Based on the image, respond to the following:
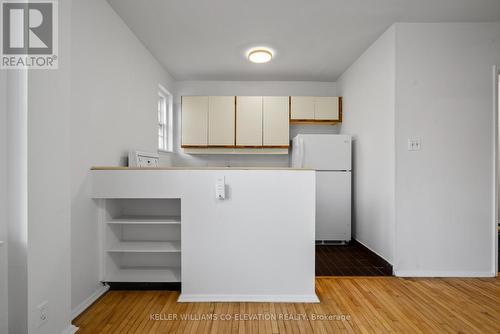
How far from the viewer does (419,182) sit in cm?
258

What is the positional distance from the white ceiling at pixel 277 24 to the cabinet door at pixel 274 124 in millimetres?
685

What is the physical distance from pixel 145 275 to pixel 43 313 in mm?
869

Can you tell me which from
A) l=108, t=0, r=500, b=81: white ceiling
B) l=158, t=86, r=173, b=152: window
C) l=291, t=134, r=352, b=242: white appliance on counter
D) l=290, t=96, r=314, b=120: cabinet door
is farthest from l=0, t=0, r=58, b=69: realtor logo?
l=290, t=96, r=314, b=120: cabinet door

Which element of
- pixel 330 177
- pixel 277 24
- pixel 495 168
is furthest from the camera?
pixel 330 177

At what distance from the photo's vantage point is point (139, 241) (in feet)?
7.91

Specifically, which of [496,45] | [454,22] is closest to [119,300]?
[454,22]

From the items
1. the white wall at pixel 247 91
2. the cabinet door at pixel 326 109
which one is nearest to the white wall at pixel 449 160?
the cabinet door at pixel 326 109

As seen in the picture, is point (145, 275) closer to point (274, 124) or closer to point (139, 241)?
point (139, 241)

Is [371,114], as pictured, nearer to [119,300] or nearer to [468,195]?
[468,195]

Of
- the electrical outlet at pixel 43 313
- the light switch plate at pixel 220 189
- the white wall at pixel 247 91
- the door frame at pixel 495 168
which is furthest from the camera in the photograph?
the white wall at pixel 247 91

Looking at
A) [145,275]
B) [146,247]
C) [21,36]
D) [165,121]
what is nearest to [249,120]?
[165,121]

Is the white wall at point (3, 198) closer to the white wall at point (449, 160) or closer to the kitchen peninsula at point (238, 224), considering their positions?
the kitchen peninsula at point (238, 224)

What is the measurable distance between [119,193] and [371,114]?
2.87 meters

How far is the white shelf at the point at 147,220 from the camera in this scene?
2.18 meters
